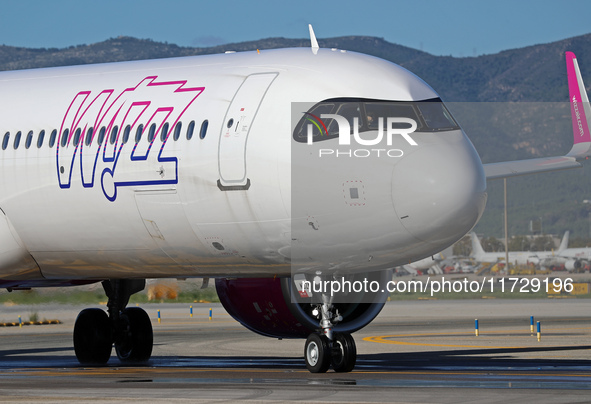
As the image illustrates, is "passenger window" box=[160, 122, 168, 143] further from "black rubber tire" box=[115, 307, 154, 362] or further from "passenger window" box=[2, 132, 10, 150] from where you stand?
"black rubber tire" box=[115, 307, 154, 362]

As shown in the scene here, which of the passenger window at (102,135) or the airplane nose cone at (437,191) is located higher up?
the passenger window at (102,135)

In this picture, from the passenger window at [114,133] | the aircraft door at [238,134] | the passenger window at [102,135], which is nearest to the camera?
the aircraft door at [238,134]

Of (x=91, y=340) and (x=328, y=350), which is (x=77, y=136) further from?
(x=328, y=350)

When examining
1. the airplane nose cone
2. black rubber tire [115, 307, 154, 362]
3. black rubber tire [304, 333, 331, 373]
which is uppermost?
the airplane nose cone

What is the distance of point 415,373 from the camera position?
58.7 feet

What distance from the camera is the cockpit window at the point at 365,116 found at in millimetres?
16438

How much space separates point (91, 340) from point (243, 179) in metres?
6.61

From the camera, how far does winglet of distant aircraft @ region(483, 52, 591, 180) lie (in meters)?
26.0

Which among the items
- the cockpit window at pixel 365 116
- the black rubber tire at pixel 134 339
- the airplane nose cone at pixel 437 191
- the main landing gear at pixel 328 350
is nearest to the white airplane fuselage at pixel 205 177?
the airplane nose cone at pixel 437 191

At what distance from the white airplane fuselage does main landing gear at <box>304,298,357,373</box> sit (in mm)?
1020

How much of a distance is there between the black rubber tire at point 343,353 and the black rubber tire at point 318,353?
15 cm

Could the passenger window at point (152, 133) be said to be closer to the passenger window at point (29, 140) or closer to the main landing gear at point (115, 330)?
the passenger window at point (29, 140)

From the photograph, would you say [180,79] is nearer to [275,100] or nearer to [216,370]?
[275,100]
